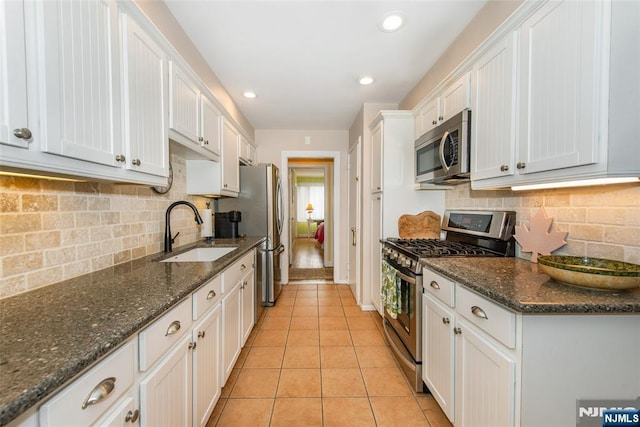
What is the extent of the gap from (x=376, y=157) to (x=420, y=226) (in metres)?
0.89

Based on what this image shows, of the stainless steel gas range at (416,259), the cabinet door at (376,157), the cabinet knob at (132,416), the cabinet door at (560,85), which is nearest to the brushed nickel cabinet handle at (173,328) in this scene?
the cabinet knob at (132,416)

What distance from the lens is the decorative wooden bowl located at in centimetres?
94

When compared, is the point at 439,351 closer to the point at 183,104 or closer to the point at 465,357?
the point at 465,357

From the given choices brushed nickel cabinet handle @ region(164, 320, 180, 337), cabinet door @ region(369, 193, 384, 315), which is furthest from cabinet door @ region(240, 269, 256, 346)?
cabinet door @ region(369, 193, 384, 315)

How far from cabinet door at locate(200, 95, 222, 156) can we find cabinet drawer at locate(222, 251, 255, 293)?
964 mm

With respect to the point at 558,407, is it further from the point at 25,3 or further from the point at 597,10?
the point at 25,3

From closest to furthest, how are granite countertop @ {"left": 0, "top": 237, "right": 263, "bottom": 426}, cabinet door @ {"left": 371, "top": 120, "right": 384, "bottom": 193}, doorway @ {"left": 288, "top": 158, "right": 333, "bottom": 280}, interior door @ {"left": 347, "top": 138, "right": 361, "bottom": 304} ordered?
1. granite countertop @ {"left": 0, "top": 237, "right": 263, "bottom": 426}
2. cabinet door @ {"left": 371, "top": 120, "right": 384, "bottom": 193}
3. interior door @ {"left": 347, "top": 138, "right": 361, "bottom": 304}
4. doorway @ {"left": 288, "top": 158, "right": 333, "bottom": 280}

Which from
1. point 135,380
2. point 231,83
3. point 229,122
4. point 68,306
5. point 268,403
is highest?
point 231,83

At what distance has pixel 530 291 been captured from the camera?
1038mm

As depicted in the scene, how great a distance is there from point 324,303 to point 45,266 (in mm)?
2800

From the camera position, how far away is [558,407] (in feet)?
3.14

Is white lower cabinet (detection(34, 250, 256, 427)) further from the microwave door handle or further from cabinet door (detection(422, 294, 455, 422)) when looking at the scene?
the microwave door handle

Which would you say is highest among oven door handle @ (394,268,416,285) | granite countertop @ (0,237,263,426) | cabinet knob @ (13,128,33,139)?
cabinet knob @ (13,128,33,139)

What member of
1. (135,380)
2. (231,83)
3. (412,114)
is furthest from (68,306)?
(412,114)
